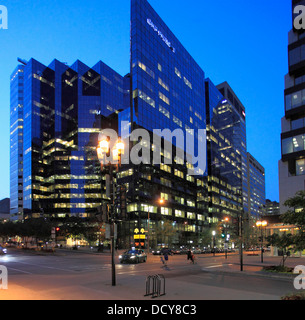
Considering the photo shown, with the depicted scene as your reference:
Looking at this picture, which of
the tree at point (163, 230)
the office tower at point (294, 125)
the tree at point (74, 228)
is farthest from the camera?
the tree at point (74, 228)

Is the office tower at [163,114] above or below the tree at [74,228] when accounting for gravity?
above

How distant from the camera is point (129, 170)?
8488 cm

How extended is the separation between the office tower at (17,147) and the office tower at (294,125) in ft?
437

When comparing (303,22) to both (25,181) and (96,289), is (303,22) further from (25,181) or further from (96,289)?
(25,181)

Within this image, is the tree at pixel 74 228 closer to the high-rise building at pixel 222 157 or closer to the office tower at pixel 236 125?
the high-rise building at pixel 222 157

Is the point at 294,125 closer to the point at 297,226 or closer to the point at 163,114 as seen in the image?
the point at 297,226

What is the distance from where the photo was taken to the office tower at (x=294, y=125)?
48938mm

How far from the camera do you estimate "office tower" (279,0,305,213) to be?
4894cm

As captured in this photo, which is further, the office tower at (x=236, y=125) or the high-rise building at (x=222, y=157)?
the office tower at (x=236, y=125)

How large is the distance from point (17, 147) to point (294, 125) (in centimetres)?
14258

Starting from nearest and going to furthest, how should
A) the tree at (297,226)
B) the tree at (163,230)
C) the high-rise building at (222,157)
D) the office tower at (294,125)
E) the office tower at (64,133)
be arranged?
the tree at (297,226)
the office tower at (294,125)
the tree at (163,230)
the office tower at (64,133)
the high-rise building at (222,157)

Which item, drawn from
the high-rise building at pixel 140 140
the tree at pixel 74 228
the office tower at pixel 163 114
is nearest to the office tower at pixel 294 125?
the office tower at pixel 163 114

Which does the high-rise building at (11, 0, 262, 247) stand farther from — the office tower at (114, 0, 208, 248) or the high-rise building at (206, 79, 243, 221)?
the high-rise building at (206, 79, 243, 221)

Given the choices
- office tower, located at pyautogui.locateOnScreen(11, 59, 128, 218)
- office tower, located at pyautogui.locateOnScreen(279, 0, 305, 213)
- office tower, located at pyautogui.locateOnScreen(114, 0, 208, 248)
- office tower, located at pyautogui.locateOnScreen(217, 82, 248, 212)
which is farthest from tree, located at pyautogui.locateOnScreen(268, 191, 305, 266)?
office tower, located at pyautogui.locateOnScreen(217, 82, 248, 212)
